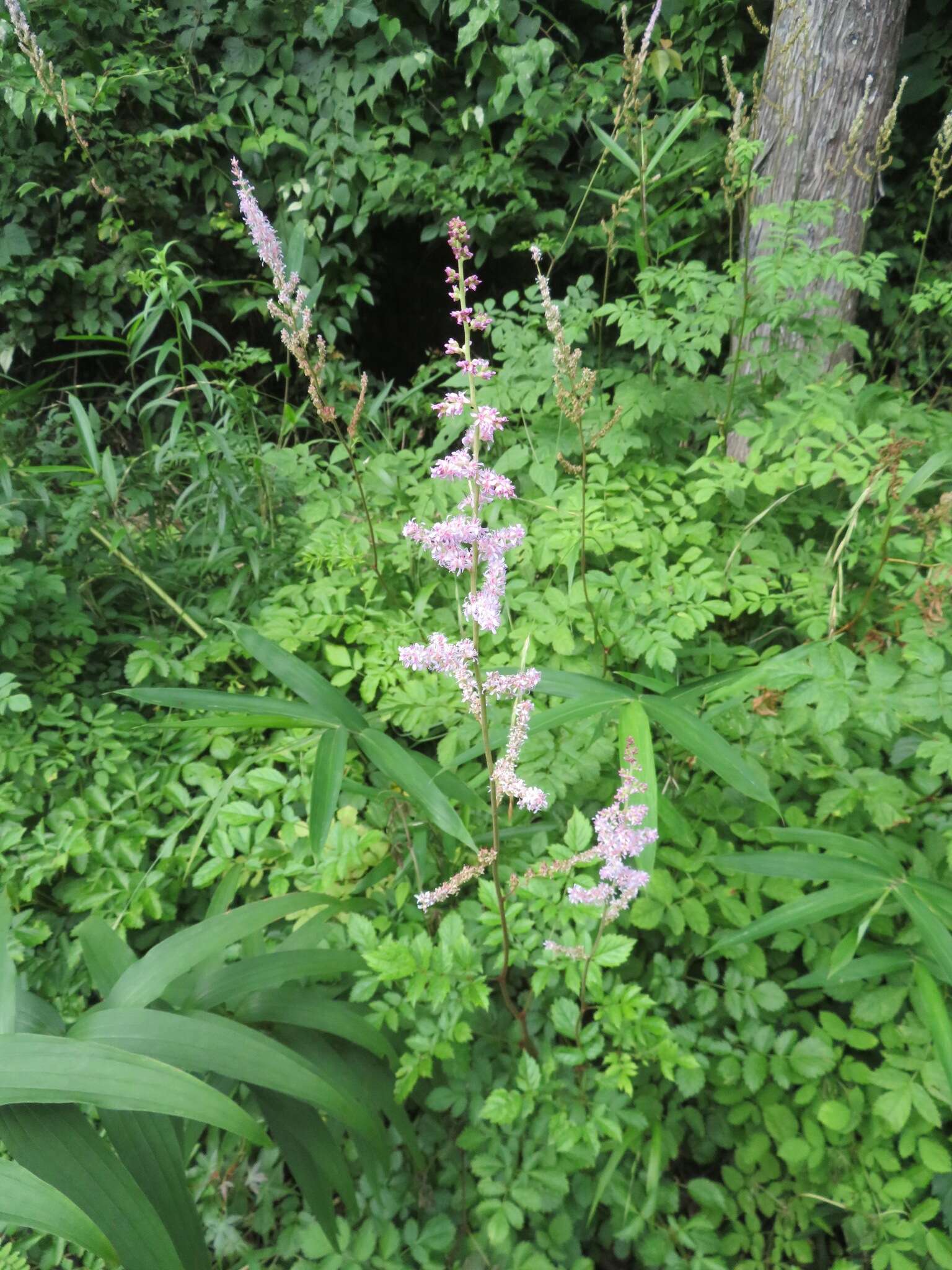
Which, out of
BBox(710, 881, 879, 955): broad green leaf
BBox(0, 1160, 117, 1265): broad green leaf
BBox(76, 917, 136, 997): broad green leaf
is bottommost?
BBox(76, 917, 136, 997): broad green leaf

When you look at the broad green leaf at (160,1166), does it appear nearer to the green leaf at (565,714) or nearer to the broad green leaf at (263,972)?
the broad green leaf at (263,972)

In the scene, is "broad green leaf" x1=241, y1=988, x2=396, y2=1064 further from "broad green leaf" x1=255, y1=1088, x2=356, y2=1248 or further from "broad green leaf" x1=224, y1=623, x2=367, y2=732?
"broad green leaf" x1=224, y1=623, x2=367, y2=732

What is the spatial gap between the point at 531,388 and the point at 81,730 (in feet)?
4.83

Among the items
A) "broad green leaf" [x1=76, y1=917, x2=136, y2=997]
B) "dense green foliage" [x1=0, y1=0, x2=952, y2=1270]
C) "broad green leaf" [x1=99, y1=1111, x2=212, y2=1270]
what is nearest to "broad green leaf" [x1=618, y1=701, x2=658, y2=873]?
"dense green foliage" [x1=0, y1=0, x2=952, y2=1270]

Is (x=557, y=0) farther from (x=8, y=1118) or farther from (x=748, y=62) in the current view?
(x=8, y=1118)

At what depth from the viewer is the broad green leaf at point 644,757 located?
106 cm

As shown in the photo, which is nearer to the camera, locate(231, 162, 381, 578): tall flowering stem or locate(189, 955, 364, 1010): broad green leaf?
locate(189, 955, 364, 1010): broad green leaf

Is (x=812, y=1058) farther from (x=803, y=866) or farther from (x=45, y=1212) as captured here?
(x=45, y=1212)

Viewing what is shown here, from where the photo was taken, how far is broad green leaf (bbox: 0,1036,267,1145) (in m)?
0.74

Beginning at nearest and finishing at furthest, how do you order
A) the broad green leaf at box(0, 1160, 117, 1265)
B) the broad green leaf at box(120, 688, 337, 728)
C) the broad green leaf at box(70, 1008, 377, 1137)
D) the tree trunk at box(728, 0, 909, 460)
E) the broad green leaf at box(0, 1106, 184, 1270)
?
the broad green leaf at box(0, 1160, 117, 1265)
the broad green leaf at box(0, 1106, 184, 1270)
the broad green leaf at box(70, 1008, 377, 1137)
the broad green leaf at box(120, 688, 337, 728)
the tree trunk at box(728, 0, 909, 460)

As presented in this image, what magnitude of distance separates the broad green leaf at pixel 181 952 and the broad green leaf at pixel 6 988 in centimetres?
12

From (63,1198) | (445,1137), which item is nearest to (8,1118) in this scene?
(63,1198)

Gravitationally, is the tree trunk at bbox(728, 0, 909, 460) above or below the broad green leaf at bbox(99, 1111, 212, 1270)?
above

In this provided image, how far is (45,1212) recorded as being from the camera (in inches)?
26.3
